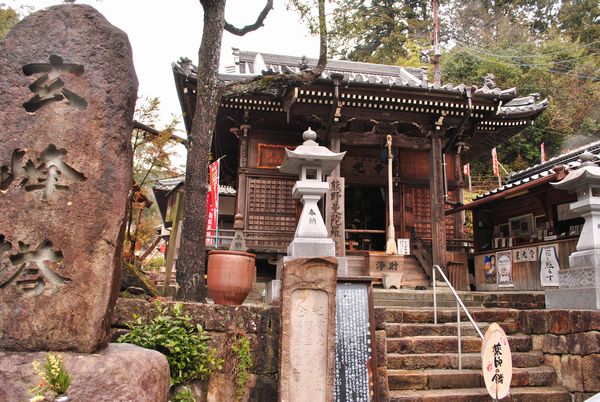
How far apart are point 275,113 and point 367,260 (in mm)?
4721

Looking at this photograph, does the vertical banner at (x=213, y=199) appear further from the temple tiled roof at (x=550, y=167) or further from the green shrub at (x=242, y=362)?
the temple tiled roof at (x=550, y=167)

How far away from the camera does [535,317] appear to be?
6375mm

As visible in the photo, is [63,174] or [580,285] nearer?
[63,174]

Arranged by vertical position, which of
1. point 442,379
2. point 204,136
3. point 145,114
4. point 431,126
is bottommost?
point 442,379

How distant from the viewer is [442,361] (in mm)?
5926

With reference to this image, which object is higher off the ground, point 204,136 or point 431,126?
point 431,126

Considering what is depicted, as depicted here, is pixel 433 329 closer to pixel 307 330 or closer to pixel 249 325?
pixel 307 330

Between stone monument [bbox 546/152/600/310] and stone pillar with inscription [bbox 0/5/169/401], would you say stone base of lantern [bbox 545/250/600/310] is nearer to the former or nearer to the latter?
stone monument [bbox 546/152/600/310]

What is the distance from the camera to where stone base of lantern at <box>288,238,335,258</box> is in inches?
251

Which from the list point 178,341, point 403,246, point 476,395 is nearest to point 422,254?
point 403,246

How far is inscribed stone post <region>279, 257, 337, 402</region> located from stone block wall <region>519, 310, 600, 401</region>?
3.42m

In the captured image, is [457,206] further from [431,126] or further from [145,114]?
[145,114]

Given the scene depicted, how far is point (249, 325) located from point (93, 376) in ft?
7.70

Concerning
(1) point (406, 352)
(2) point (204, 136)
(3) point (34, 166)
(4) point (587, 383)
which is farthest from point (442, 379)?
(3) point (34, 166)
